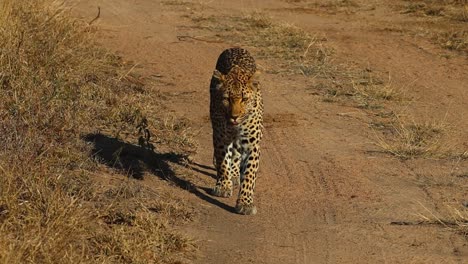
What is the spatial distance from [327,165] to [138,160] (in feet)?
5.82

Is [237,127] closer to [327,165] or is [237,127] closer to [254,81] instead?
[254,81]

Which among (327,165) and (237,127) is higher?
(237,127)

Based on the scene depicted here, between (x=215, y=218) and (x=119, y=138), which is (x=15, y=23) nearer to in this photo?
(x=119, y=138)

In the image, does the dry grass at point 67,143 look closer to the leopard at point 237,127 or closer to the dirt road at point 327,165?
the dirt road at point 327,165

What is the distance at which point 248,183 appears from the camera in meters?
8.54

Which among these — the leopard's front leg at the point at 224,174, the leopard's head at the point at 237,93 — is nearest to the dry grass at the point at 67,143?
the leopard's front leg at the point at 224,174

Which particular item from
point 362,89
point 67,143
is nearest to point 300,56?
point 362,89

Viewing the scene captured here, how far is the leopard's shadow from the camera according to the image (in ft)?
29.7

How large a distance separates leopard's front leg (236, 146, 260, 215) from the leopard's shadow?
22 cm

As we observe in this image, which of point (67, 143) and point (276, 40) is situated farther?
point (276, 40)

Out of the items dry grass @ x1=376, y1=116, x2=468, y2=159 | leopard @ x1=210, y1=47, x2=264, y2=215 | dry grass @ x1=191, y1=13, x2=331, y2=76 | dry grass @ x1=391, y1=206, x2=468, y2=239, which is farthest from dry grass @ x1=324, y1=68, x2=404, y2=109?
dry grass @ x1=391, y1=206, x2=468, y2=239

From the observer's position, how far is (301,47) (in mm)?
14875

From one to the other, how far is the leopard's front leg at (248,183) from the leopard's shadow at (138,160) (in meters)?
0.22

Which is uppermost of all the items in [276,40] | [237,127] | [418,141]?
[237,127]
